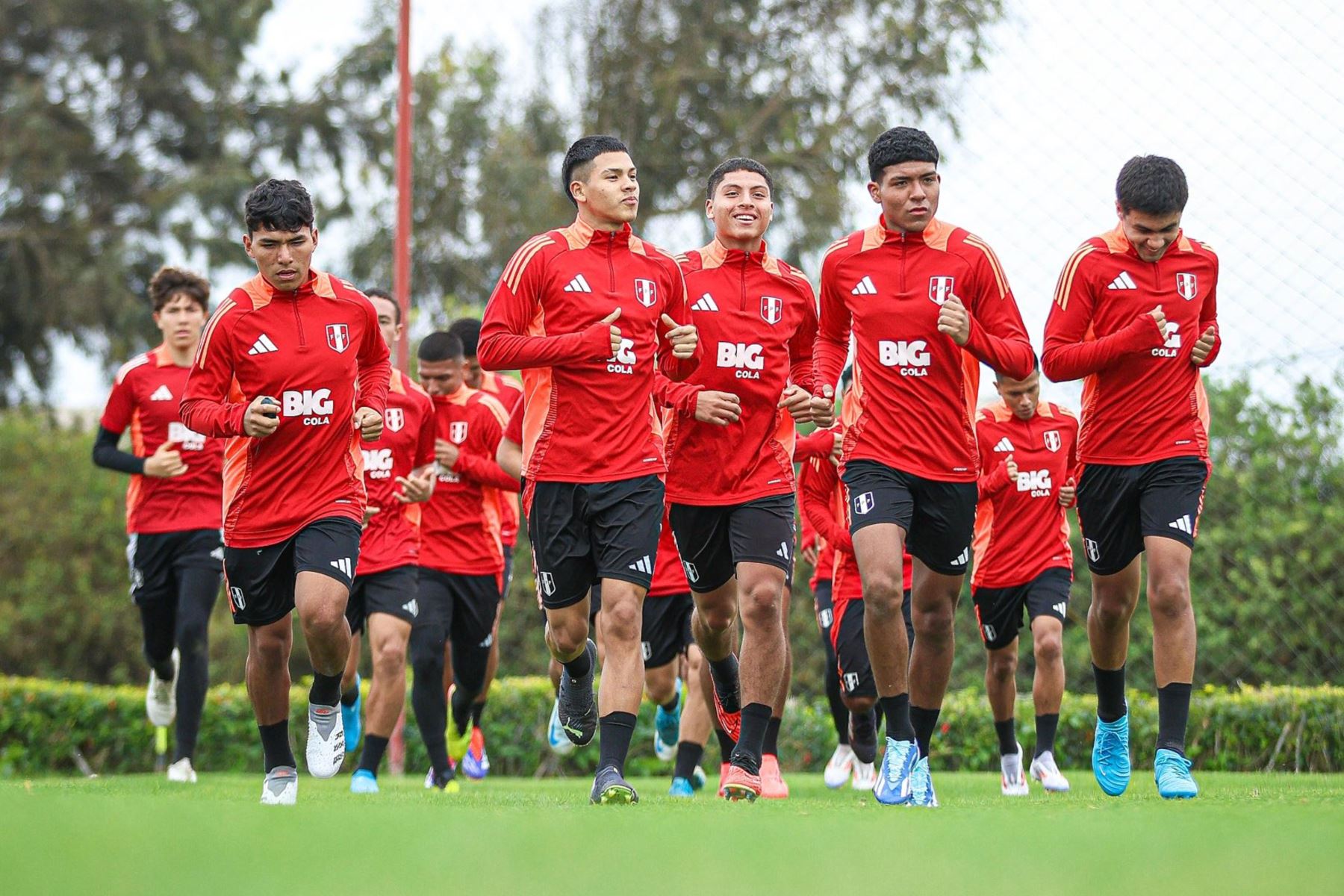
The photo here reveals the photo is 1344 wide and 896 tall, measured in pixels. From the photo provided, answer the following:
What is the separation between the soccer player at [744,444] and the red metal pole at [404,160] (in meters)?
6.04

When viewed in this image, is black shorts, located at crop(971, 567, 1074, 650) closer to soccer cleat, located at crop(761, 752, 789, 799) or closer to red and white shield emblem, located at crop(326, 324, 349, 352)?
soccer cleat, located at crop(761, 752, 789, 799)

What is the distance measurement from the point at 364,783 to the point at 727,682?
2.32 metres

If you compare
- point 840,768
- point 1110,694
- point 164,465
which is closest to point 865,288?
point 1110,694

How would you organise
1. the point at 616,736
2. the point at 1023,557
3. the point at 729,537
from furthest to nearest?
the point at 1023,557 → the point at 729,537 → the point at 616,736

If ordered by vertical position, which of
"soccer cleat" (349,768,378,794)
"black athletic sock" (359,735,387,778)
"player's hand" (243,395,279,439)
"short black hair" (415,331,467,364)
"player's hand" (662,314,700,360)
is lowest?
"soccer cleat" (349,768,378,794)

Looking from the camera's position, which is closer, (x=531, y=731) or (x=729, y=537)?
(x=729, y=537)

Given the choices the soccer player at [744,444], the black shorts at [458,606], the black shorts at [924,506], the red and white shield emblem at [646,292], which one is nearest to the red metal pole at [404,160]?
the black shorts at [458,606]

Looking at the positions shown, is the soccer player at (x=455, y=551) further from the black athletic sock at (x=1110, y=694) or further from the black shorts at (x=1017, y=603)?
the black athletic sock at (x=1110, y=694)

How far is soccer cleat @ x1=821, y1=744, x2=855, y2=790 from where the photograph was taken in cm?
938

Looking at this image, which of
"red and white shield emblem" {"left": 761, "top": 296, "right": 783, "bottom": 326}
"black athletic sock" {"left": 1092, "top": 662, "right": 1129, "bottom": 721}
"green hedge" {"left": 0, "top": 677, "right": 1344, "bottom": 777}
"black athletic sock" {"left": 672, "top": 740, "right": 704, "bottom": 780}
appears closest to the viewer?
"black athletic sock" {"left": 1092, "top": 662, "right": 1129, "bottom": 721}

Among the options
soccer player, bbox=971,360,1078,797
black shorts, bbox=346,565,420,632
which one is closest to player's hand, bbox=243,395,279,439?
black shorts, bbox=346,565,420,632

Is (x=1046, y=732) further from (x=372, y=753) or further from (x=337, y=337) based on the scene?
(x=337, y=337)

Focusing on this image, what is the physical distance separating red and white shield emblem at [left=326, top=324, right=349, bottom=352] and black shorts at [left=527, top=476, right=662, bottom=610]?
110 centimetres

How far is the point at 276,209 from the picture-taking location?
6.64 metres
